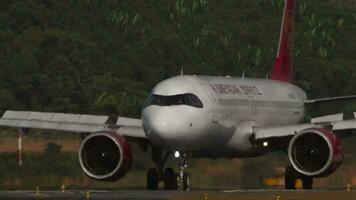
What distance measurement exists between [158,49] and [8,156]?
95704mm

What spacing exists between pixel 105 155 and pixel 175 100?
408 cm

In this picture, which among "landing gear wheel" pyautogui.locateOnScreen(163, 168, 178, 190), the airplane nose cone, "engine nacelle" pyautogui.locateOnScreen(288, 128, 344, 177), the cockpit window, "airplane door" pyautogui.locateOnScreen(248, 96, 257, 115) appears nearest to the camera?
the airplane nose cone

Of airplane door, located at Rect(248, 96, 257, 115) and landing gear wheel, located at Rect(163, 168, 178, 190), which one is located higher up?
airplane door, located at Rect(248, 96, 257, 115)

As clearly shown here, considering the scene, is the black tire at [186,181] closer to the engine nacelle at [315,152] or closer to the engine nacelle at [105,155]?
the engine nacelle at [105,155]

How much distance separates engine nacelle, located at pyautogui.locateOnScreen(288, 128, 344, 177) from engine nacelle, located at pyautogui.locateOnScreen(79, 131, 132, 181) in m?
6.02

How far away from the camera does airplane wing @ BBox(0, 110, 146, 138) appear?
48438 millimetres

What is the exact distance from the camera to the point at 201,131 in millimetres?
44875

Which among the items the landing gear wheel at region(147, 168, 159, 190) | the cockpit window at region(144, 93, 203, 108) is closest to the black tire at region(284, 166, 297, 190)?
the landing gear wheel at region(147, 168, 159, 190)

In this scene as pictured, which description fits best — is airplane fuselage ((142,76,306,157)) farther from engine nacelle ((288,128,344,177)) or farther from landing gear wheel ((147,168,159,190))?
engine nacelle ((288,128,344,177))

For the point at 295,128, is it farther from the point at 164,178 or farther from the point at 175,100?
the point at 164,178

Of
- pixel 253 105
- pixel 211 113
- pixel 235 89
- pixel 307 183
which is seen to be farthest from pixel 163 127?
pixel 307 183

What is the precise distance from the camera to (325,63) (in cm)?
15250

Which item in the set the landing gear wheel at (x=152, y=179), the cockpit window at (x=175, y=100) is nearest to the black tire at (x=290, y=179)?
the landing gear wheel at (x=152, y=179)

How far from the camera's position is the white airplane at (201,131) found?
4416 centimetres
